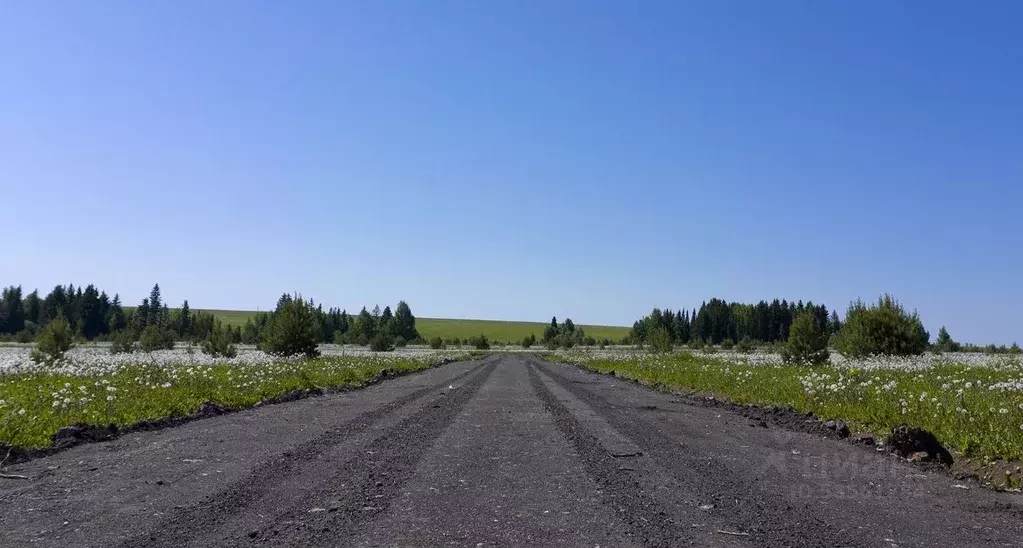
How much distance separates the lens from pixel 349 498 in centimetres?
649

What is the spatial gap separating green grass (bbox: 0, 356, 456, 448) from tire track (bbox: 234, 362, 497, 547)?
5141 millimetres

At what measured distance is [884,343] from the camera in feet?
115

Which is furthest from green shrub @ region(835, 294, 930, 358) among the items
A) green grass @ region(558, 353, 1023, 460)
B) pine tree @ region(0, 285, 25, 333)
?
pine tree @ region(0, 285, 25, 333)

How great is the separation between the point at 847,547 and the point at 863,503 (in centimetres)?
192

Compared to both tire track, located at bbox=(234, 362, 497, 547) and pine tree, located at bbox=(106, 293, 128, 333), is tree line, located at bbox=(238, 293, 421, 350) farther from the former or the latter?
tire track, located at bbox=(234, 362, 497, 547)

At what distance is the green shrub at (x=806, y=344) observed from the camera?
33.8 meters

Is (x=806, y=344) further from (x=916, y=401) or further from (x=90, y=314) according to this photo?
(x=90, y=314)

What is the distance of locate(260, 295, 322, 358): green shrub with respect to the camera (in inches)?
1635

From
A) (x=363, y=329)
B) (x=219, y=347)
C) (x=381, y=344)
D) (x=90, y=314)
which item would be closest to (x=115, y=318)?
(x=90, y=314)

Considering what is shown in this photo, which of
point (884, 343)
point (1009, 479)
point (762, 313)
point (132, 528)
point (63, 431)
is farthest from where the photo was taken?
point (762, 313)

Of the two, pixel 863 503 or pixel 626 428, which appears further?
pixel 626 428

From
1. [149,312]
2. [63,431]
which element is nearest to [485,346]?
[149,312]

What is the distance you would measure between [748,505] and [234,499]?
5243 millimetres

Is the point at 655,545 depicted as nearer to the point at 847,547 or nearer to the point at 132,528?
the point at 847,547
